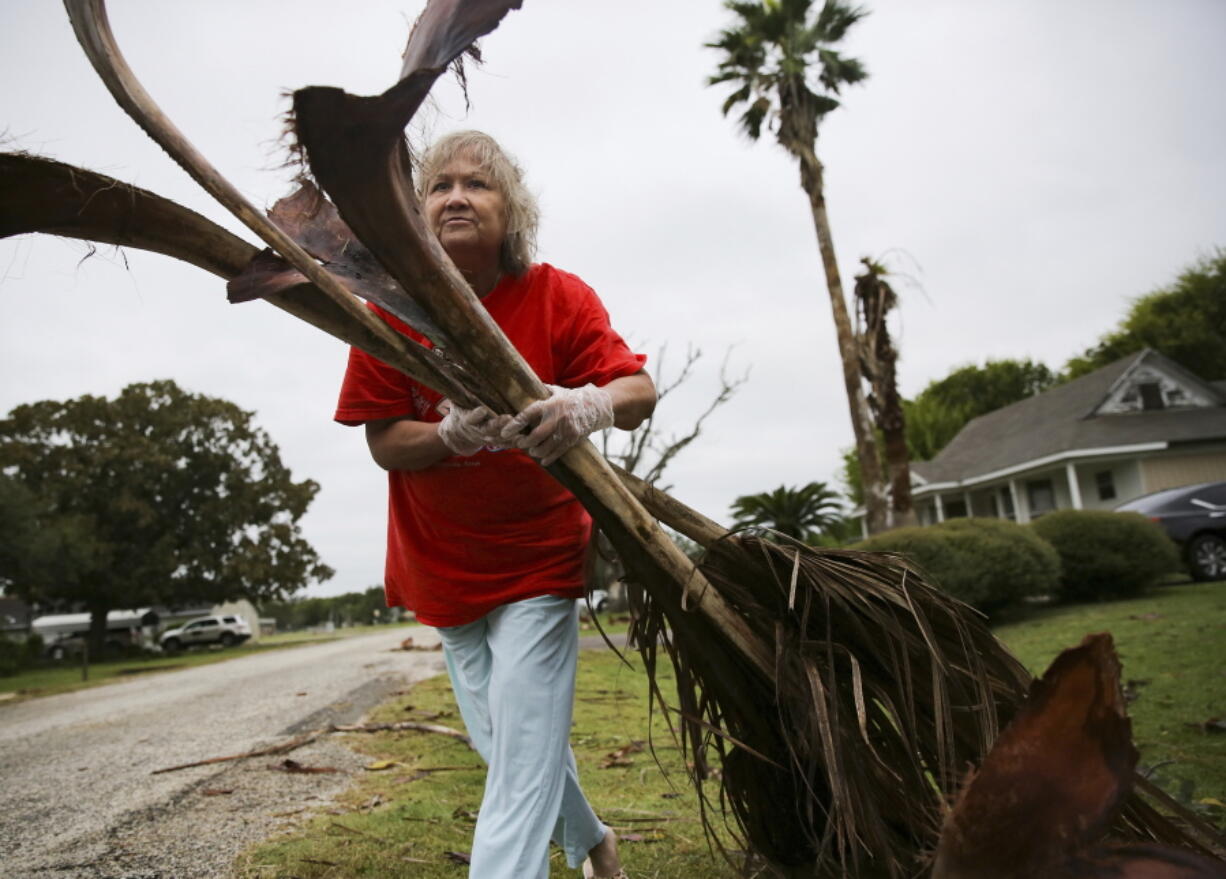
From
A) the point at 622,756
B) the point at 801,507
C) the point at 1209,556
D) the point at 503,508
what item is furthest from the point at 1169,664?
the point at 801,507

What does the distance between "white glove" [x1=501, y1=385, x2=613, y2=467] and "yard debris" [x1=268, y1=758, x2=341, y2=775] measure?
335 centimetres

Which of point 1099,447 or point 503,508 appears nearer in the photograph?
point 503,508

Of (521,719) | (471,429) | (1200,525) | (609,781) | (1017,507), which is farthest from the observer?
(1017,507)

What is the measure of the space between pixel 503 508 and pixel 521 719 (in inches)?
22.3

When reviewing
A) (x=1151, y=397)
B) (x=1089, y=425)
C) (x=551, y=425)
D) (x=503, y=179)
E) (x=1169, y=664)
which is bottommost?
(x=1169, y=664)

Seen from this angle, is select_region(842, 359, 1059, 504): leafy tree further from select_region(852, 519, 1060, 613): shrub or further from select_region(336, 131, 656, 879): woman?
select_region(336, 131, 656, 879): woman

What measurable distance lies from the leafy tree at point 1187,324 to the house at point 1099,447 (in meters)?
10.2

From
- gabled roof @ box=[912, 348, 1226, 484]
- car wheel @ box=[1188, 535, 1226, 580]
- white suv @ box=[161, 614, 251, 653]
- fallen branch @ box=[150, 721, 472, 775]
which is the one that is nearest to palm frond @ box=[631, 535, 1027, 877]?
fallen branch @ box=[150, 721, 472, 775]

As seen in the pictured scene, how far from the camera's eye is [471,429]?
190cm

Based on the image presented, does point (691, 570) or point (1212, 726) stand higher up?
point (691, 570)

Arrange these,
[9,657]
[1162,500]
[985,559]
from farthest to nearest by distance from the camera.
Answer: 1. [9,657]
2. [1162,500]
3. [985,559]

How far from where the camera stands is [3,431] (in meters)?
29.0

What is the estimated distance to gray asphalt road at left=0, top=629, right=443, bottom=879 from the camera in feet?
9.64

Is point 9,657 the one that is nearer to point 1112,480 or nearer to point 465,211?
point 465,211
